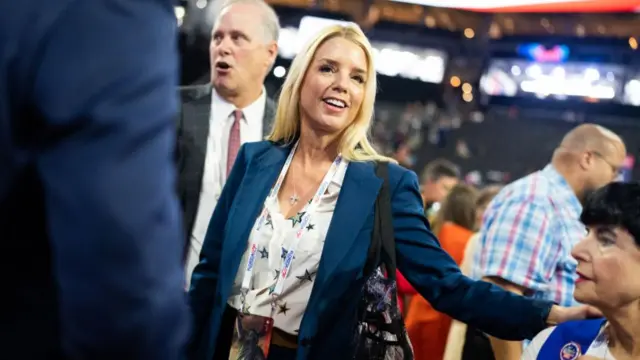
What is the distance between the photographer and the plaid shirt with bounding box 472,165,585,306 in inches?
130

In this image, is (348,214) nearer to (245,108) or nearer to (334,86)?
(334,86)

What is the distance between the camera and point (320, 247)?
7.16 ft

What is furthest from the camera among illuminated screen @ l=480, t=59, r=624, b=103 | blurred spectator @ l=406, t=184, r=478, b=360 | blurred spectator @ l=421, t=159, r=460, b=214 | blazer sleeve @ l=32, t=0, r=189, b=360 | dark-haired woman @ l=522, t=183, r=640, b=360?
illuminated screen @ l=480, t=59, r=624, b=103

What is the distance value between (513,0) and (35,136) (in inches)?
429

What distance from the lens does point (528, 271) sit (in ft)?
10.8

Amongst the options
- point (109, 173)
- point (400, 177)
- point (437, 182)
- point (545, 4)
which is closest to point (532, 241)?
point (400, 177)

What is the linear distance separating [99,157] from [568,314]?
175cm

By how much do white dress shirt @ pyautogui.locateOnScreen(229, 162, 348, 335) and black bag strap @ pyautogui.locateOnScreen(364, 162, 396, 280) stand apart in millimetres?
137

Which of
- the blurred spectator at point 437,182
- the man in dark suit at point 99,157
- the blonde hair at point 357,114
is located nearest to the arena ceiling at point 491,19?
the blurred spectator at point 437,182

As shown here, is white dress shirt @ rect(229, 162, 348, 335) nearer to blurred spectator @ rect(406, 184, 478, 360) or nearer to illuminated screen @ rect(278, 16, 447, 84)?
blurred spectator @ rect(406, 184, 478, 360)

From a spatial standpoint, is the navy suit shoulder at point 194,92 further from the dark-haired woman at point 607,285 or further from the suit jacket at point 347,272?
the dark-haired woman at point 607,285

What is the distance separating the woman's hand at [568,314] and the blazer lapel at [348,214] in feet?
1.97

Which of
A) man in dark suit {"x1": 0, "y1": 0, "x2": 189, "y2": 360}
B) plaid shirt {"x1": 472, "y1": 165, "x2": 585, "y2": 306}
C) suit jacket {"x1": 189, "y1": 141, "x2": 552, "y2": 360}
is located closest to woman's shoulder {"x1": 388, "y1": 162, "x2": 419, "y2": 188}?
suit jacket {"x1": 189, "y1": 141, "x2": 552, "y2": 360}

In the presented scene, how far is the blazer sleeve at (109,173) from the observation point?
742 mm
